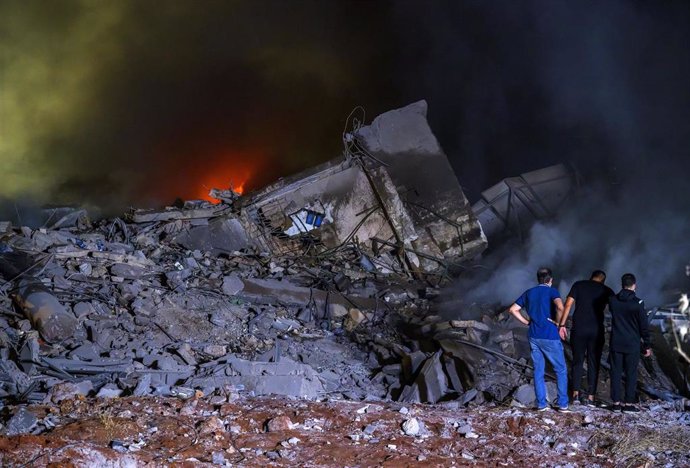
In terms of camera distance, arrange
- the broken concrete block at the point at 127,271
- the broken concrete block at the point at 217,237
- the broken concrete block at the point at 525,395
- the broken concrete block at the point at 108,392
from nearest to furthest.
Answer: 1. the broken concrete block at the point at 108,392
2. the broken concrete block at the point at 525,395
3. the broken concrete block at the point at 127,271
4. the broken concrete block at the point at 217,237

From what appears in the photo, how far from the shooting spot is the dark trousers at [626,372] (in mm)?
5488

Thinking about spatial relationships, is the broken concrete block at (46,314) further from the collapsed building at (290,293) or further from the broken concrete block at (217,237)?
the broken concrete block at (217,237)

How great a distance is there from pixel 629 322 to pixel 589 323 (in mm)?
415

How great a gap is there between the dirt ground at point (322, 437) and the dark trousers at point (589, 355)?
875mm

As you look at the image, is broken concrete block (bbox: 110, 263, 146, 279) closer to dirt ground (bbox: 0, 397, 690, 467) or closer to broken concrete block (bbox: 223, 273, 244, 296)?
broken concrete block (bbox: 223, 273, 244, 296)

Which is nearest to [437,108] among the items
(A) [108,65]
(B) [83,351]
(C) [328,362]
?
(A) [108,65]

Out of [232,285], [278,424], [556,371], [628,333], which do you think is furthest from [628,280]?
[232,285]

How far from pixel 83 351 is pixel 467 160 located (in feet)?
43.2

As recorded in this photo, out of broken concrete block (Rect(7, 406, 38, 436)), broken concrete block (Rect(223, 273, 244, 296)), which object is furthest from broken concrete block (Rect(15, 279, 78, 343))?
broken concrete block (Rect(7, 406, 38, 436))

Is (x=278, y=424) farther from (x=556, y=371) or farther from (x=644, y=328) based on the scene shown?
(x=644, y=328)

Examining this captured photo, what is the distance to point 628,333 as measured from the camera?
17.9ft

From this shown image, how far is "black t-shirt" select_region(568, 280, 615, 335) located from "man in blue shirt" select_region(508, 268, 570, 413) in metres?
0.60

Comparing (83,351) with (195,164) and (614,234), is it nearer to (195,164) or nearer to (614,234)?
(614,234)

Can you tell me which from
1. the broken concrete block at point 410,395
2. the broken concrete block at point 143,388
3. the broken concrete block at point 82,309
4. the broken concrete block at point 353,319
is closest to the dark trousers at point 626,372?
the broken concrete block at point 410,395
